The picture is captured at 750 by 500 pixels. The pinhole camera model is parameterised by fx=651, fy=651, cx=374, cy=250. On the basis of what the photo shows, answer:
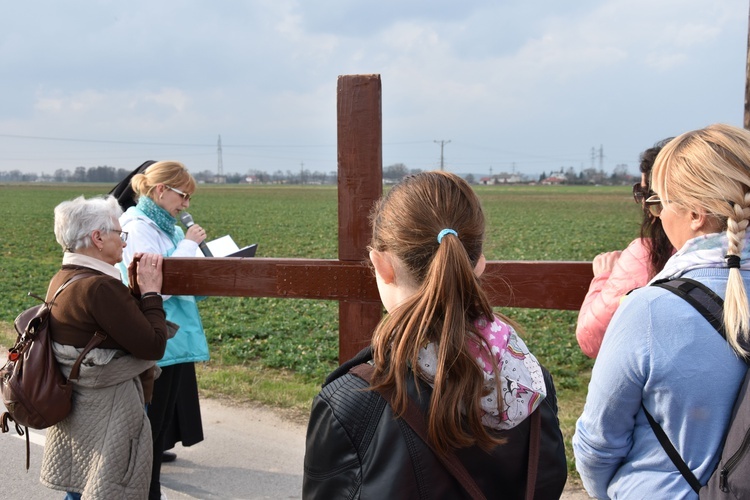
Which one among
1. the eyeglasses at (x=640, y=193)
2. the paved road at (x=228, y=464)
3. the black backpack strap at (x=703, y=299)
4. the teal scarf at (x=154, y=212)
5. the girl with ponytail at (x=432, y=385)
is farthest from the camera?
the paved road at (x=228, y=464)

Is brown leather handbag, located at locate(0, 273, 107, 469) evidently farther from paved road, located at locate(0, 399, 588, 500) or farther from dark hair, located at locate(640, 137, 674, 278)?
dark hair, located at locate(640, 137, 674, 278)

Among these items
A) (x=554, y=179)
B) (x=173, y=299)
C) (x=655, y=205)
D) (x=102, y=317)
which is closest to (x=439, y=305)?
(x=655, y=205)

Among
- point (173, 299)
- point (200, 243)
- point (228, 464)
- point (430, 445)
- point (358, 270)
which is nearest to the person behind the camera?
point (430, 445)

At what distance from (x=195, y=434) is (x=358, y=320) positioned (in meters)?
1.86

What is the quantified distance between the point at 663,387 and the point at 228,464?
3.15 metres

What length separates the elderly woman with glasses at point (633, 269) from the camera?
203 cm

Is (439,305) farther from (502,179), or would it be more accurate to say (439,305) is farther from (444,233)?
(502,179)

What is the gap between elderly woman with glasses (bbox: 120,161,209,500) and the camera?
11.1ft

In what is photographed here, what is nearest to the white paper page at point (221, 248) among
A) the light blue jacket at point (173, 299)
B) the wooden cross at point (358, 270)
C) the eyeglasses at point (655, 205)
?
the light blue jacket at point (173, 299)

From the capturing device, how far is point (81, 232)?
8.70ft

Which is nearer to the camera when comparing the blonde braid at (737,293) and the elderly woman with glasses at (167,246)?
the blonde braid at (737,293)

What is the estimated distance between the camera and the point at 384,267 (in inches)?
58.9

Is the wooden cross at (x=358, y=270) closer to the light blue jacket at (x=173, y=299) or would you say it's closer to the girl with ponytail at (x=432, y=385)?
the light blue jacket at (x=173, y=299)

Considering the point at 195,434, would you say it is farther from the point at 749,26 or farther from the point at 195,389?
the point at 749,26
